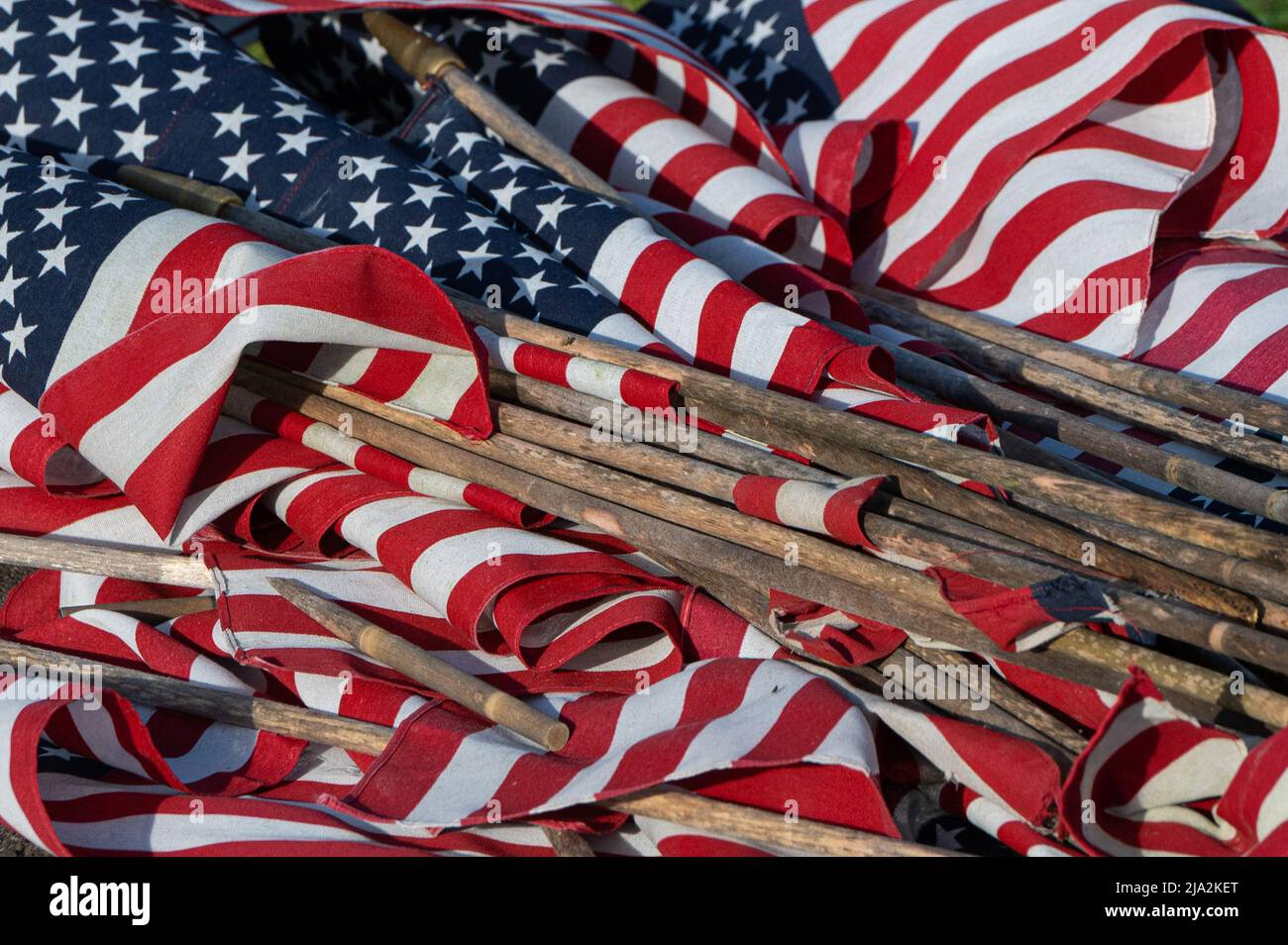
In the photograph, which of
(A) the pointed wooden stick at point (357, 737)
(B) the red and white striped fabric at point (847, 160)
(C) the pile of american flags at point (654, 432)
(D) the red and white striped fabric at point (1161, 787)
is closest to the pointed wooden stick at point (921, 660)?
(C) the pile of american flags at point (654, 432)

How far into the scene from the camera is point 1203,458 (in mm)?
2822

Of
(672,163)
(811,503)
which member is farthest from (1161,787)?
(672,163)

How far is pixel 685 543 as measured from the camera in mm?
2379

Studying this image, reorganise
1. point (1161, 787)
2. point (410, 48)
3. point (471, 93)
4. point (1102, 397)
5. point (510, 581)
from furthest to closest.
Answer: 1. point (410, 48)
2. point (471, 93)
3. point (1102, 397)
4. point (510, 581)
5. point (1161, 787)

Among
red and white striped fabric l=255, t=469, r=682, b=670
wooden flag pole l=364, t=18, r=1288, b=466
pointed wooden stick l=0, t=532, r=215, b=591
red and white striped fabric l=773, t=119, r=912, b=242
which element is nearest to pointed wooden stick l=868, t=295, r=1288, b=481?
wooden flag pole l=364, t=18, r=1288, b=466

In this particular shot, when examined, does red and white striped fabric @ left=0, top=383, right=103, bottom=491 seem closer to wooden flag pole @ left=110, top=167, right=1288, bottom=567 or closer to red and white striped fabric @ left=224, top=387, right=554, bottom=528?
red and white striped fabric @ left=224, top=387, right=554, bottom=528

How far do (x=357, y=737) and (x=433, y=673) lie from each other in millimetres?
172

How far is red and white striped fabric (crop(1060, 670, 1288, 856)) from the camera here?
195 centimetres

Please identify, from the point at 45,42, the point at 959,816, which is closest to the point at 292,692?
the point at 959,816

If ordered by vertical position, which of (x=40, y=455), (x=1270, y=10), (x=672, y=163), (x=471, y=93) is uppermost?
(x=1270, y=10)

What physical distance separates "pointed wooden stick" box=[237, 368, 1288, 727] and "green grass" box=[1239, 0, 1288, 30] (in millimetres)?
4604

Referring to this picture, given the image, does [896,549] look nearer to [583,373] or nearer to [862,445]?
[862,445]
